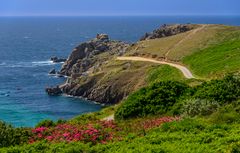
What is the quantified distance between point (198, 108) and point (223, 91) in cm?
617

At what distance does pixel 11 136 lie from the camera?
28516 mm

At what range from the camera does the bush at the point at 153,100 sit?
133 feet

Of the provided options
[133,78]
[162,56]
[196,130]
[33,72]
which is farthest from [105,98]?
[196,130]

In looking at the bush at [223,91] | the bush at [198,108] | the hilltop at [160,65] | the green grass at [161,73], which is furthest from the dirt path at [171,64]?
the bush at [198,108]

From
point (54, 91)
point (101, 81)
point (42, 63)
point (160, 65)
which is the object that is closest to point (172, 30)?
point (101, 81)

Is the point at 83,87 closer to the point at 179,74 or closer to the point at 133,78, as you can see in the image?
the point at 133,78

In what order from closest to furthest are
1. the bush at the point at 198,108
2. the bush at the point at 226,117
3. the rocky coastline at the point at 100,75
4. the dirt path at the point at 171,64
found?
the bush at the point at 226,117
the bush at the point at 198,108
the dirt path at the point at 171,64
the rocky coastline at the point at 100,75

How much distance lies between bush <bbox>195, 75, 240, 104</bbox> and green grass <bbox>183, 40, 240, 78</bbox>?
973 inches

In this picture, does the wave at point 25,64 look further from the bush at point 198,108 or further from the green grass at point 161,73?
the bush at point 198,108

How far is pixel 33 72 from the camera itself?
140500 millimetres

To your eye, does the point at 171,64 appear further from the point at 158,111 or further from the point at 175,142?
the point at 175,142

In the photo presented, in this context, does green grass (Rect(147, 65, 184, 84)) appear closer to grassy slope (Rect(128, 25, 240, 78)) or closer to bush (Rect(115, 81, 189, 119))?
grassy slope (Rect(128, 25, 240, 78))

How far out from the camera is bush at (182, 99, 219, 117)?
34188 mm

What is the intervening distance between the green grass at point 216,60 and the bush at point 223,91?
24.7 m
